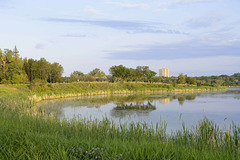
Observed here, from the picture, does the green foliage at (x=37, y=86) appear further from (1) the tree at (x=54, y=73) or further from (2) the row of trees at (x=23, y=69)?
(1) the tree at (x=54, y=73)

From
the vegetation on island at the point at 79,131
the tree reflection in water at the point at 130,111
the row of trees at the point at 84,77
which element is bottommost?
the tree reflection in water at the point at 130,111

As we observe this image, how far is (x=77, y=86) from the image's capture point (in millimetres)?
45969

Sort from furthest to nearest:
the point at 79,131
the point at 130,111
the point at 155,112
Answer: the point at 130,111
the point at 155,112
the point at 79,131

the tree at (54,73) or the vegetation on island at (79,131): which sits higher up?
the tree at (54,73)

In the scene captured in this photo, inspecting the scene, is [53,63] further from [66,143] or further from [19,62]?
[66,143]

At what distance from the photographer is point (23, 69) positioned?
192 ft

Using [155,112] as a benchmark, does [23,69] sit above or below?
above

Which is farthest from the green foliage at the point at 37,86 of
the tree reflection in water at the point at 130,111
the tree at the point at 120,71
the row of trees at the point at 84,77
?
the tree at the point at 120,71

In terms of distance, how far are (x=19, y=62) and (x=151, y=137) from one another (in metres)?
51.6

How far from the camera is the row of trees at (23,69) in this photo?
47.3m

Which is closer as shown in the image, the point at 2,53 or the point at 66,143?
the point at 66,143

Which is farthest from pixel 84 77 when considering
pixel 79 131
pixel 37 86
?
pixel 79 131

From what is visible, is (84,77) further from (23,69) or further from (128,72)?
(23,69)

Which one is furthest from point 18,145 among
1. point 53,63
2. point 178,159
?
point 53,63
